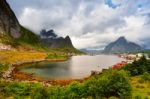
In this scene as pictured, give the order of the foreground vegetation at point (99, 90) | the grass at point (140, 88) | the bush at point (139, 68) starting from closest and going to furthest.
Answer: the foreground vegetation at point (99, 90)
the grass at point (140, 88)
the bush at point (139, 68)

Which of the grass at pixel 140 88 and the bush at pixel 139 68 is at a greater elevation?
the bush at pixel 139 68

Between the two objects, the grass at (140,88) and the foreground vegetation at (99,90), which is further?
the grass at (140,88)

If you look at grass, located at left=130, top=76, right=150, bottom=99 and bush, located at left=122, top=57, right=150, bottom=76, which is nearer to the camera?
grass, located at left=130, top=76, right=150, bottom=99

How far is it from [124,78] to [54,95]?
13.8 meters

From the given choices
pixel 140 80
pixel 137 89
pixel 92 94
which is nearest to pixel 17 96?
pixel 92 94

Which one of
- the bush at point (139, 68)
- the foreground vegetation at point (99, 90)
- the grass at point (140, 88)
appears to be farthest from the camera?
the bush at point (139, 68)

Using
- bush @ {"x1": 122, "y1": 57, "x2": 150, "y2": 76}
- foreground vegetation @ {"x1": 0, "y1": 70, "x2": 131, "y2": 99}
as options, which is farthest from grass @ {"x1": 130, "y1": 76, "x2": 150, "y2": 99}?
bush @ {"x1": 122, "y1": 57, "x2": 150, "y2": 76}

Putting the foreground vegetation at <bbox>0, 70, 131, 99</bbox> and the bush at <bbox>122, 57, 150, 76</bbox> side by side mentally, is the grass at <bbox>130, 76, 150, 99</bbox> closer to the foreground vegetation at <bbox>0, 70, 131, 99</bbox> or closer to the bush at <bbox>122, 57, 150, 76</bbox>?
the foreground vegetation at <bbox>0, 70, 131, 99</bbox>

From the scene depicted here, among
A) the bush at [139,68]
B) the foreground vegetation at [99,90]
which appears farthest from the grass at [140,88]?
→ the bush at [139,68]

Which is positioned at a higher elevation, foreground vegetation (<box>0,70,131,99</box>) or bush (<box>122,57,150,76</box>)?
bush (<box>122,57,150,76</box>)

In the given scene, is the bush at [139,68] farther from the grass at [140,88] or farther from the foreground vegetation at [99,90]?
the foreground vegetation at [99,90]

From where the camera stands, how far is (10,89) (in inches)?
2537

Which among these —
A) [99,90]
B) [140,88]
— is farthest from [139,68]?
[99,90]

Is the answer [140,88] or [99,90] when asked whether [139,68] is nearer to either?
[140,88]
